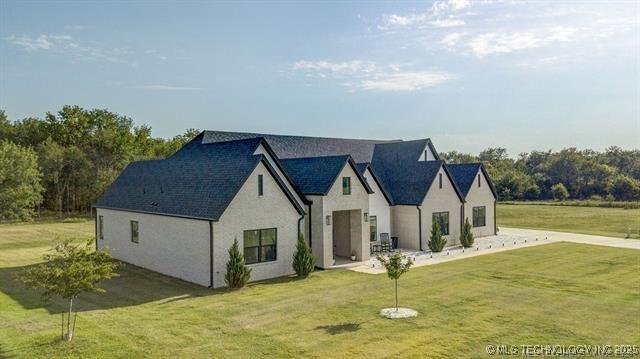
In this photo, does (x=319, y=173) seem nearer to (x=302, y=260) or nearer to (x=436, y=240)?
(x=302, y=260)

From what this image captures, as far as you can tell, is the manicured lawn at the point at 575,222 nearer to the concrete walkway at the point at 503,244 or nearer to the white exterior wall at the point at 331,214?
the concrete walkway at the point at 503,244

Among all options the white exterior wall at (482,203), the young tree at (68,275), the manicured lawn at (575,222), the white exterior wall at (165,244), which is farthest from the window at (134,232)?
the manicured lawn at (575,222)

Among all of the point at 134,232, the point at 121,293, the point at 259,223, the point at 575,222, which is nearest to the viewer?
the point at 121,293

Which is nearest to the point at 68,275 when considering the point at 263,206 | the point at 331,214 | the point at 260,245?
the point at 260,245

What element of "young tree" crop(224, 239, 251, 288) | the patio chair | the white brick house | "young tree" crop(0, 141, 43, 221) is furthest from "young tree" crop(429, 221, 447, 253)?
"young tree" crop(0, 141, 43, 221)

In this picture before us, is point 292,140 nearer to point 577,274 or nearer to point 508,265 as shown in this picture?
point 508,265

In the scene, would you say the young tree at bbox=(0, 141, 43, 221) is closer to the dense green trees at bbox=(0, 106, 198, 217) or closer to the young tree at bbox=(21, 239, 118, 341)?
the dense green trees at bbox=(0, 106, 198, 217)
